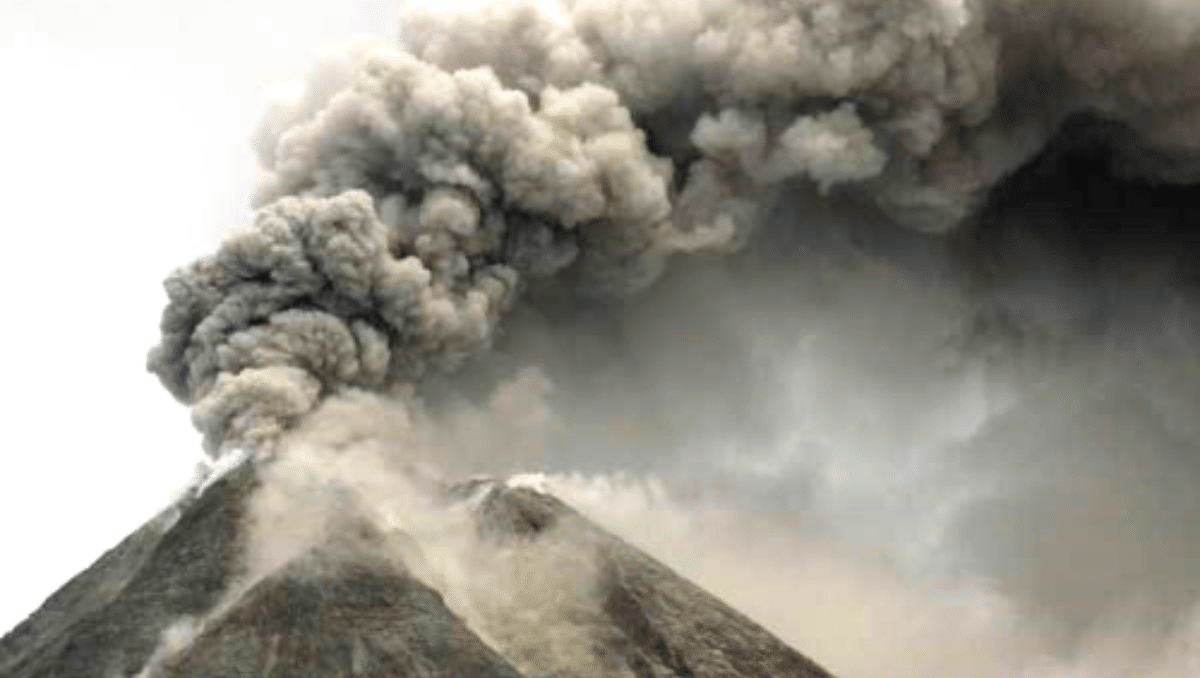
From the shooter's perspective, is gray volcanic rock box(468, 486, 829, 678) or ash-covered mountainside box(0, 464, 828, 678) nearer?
ash-covered mountainside box(0, 464, 828, 678)

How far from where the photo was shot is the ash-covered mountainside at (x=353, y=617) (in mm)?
36125

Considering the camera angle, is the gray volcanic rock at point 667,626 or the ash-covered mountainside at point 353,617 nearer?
the ash-covered mountainside at point 353,617

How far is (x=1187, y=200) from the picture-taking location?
5259 centimetres

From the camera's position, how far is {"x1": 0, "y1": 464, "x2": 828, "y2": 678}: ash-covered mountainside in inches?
1422

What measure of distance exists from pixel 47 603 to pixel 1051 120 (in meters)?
30.4

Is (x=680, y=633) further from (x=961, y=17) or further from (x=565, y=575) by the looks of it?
(x=961, y=17)

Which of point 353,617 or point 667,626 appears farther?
point 667,626

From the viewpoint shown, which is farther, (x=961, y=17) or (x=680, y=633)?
(x=961, y=17)

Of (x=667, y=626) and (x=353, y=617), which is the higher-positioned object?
(x=667, y=626)

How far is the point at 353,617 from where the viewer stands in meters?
37.1

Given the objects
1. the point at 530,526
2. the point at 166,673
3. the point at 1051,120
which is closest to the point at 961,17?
the point at 1051,120

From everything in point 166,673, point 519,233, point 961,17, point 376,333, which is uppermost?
point 961,17

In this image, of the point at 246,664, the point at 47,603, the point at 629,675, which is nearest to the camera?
the point at 246,664

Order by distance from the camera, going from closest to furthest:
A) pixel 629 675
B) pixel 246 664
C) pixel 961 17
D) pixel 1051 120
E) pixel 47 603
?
pixel 246 664
pixel 629 675
pixel 47 603
pixel 961 17
pixel 1051 120
